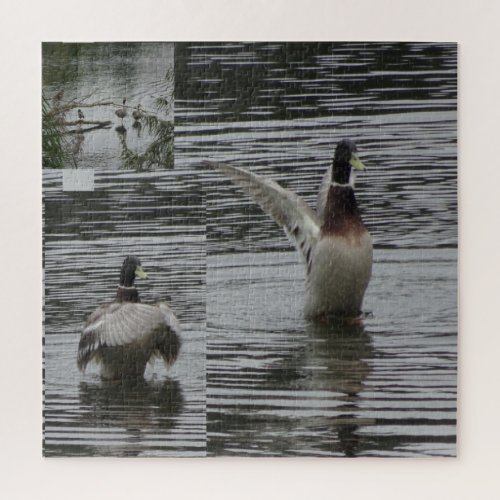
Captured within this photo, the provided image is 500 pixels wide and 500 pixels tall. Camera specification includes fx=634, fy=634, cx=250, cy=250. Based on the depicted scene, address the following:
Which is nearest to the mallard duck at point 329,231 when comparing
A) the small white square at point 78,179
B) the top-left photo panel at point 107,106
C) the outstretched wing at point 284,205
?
the outstretched wing at point 284,205

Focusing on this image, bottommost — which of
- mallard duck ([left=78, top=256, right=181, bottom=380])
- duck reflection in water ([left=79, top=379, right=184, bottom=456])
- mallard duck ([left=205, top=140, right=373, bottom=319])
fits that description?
duck reflection in water ([left=79, top=379, right=184, bottom=456])

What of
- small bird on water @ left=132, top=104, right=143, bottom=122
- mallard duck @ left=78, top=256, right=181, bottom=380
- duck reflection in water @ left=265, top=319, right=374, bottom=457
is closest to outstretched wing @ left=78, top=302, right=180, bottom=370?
mallard duck @ left=78, top=256, right=181, bottom=380

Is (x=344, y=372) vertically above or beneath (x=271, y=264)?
beneath

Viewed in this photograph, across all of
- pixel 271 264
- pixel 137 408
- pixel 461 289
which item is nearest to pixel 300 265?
pixel 271 264

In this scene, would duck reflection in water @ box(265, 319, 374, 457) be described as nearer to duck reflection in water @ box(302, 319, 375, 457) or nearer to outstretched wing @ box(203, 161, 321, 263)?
duck reflection in water @ box(302, 319, 375, 457)

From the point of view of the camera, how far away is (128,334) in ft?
4.67

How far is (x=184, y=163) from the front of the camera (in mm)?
1418

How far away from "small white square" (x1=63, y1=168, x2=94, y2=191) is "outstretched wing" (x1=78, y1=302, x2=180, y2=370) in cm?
27

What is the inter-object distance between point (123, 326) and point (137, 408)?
18 centimetres

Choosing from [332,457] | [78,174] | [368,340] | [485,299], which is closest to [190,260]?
[78,174]

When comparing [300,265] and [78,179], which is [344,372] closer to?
[300,265]

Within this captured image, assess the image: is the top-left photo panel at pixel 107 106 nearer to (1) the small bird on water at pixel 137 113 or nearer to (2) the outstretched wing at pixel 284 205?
(1) the small bird on water at pixel 137 113

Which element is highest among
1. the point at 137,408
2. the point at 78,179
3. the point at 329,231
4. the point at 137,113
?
the point at 137,113

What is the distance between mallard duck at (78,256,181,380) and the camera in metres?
1.42
